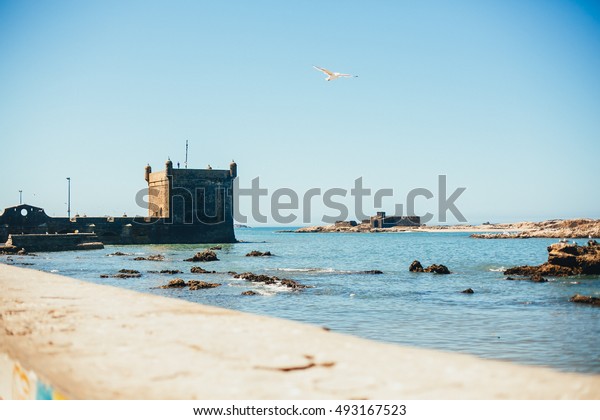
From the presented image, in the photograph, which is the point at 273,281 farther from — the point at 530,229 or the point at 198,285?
the point at 530,229

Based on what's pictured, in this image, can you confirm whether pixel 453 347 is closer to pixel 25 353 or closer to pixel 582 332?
pixel 582 332

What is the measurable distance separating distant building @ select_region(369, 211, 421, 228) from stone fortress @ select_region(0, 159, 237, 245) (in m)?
74.5

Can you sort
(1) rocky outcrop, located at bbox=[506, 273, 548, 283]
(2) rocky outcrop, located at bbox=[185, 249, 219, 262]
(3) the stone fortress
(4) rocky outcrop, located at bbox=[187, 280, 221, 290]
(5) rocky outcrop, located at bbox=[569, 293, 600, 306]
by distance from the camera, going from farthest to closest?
1. (3) the stone fortress
2. (2) rocky outcrop, located at bbox=[185, 249, 219, 262]
3. (1) rocky outcrop, located at bbox=[506, 273, 548, 283]
4. (4) rocky outcrop, located at bbox=[187, 280, 221, 290]
5. (5) rocky outcrop, located at bbox=[569, 293, 600, 306]

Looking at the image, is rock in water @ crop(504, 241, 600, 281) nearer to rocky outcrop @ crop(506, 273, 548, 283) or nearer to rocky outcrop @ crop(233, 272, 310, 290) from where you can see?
rocky outcrop @ crop(506, 273, 548, 283)

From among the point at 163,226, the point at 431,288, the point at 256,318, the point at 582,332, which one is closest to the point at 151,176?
the point at 163,226

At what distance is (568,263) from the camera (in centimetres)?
2234

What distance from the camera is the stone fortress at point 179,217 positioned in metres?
49.8

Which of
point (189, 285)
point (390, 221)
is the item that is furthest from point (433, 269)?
point (390, 221)

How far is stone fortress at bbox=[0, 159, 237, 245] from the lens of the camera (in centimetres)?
4984

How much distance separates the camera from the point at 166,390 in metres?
2.85

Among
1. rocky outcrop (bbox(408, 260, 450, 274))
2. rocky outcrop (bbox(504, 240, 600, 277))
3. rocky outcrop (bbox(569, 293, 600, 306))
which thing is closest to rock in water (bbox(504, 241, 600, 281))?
rocky outcrop (bbox(504, 240, 600, 277))

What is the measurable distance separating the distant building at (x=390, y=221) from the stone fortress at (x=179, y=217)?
74.5m

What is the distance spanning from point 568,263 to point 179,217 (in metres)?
36.2
